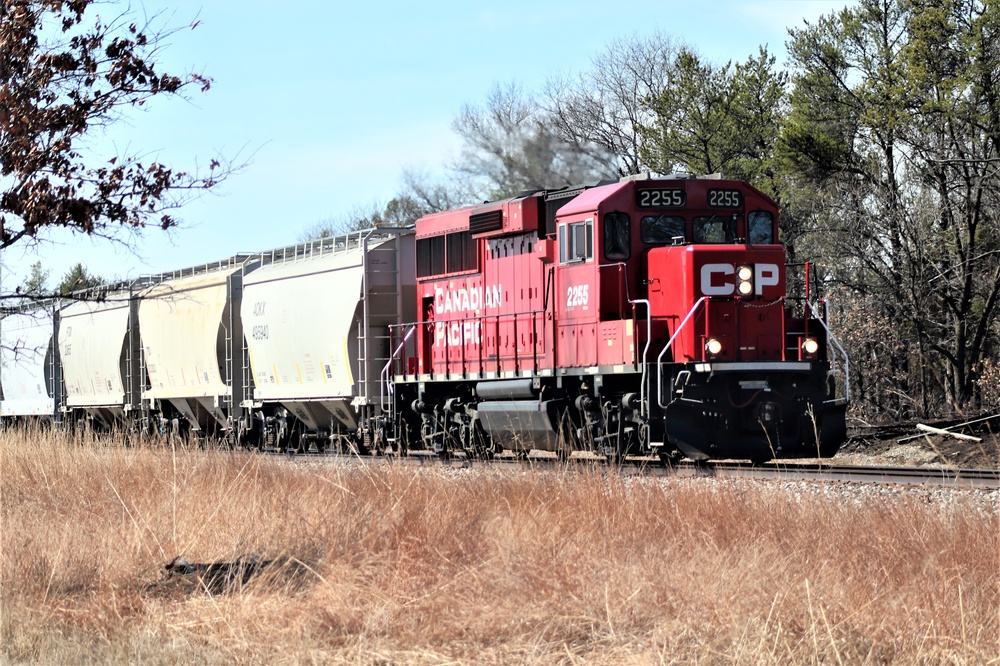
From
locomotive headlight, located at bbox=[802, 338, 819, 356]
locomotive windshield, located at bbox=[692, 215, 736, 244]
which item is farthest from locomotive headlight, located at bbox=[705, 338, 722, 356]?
locomotive windshield, located at bbox=[692, 215, 736, 244]

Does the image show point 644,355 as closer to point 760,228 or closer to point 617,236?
point 617,236

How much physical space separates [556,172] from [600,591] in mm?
35099

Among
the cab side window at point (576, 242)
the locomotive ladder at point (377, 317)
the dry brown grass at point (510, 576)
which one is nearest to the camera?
the dry brown grass at point (510, 576)

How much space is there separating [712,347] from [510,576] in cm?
712

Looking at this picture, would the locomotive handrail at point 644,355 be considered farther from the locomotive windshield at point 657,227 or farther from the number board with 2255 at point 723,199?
the number board with 2255 at point 723,199

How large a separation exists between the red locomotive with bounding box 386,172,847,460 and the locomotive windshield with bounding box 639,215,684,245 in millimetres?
17

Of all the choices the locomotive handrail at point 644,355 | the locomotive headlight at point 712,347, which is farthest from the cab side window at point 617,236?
the locomotive headlight at point 712,347

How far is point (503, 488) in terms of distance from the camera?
10180mm

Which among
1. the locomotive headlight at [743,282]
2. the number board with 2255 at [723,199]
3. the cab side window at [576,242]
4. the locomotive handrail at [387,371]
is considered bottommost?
the locomotive handrail at [387,371]

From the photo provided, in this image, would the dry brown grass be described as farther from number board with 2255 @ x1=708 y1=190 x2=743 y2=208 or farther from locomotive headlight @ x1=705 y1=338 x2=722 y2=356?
number board with 2255 @ x1=708 y1=190 x2=743 y2=208

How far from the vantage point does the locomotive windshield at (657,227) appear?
14.8 m

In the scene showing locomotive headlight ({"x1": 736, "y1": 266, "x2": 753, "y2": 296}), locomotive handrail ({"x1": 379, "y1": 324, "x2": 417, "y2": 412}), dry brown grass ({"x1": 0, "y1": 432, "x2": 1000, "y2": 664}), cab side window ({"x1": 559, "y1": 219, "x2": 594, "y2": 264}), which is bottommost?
dry brown grass ({"x1": 0, "y1": 432, "x2": 1000, "y2": 664})

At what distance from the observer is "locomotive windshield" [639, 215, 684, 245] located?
14820 millimetres

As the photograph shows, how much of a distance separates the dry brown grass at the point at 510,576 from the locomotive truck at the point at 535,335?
2114 millimetres
